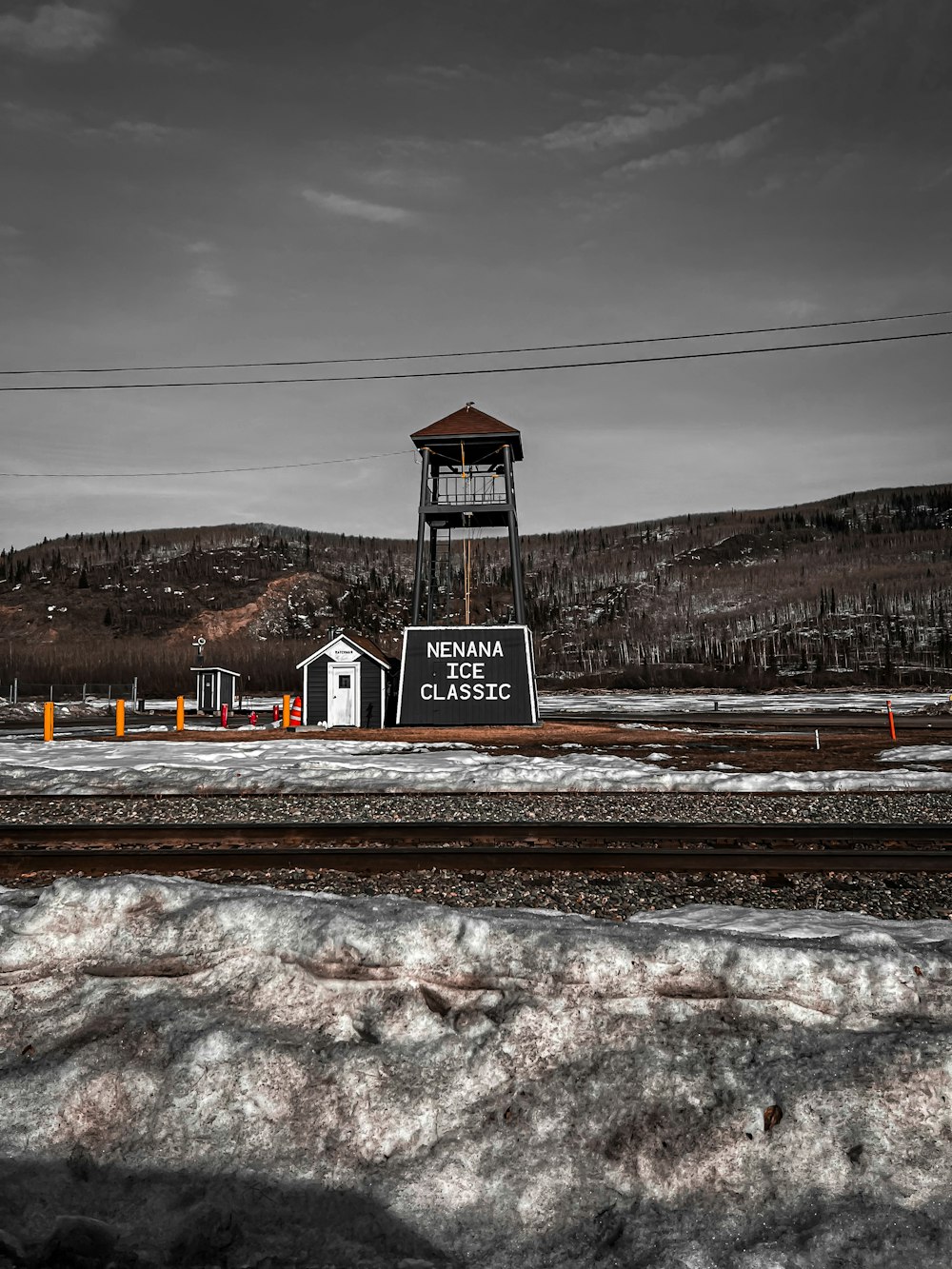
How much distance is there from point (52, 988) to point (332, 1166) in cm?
192

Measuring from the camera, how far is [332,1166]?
2654 millimetres

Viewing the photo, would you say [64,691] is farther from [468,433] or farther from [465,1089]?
[465,1089]

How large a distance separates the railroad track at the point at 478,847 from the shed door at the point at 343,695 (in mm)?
18698

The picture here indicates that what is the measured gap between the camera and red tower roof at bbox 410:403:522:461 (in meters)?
25.7

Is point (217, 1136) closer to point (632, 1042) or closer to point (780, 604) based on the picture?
point (632, 1042)

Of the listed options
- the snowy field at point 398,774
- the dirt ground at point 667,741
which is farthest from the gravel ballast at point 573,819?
the dirt ground at point 667,741

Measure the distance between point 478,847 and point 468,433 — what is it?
2086 cm

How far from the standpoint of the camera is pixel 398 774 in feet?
41.6

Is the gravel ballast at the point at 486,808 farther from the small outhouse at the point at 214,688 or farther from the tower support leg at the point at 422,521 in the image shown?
the small outhouse at the point at 214,688

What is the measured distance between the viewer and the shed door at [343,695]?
1065 inches

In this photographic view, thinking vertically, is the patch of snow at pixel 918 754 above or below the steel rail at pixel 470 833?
below

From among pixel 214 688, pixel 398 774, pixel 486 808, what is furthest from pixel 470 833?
pixel 214 688

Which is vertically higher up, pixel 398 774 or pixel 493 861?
pixel 398 774

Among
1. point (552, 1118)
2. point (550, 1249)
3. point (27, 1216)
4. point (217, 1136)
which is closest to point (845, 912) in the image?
point (552, 1118)
